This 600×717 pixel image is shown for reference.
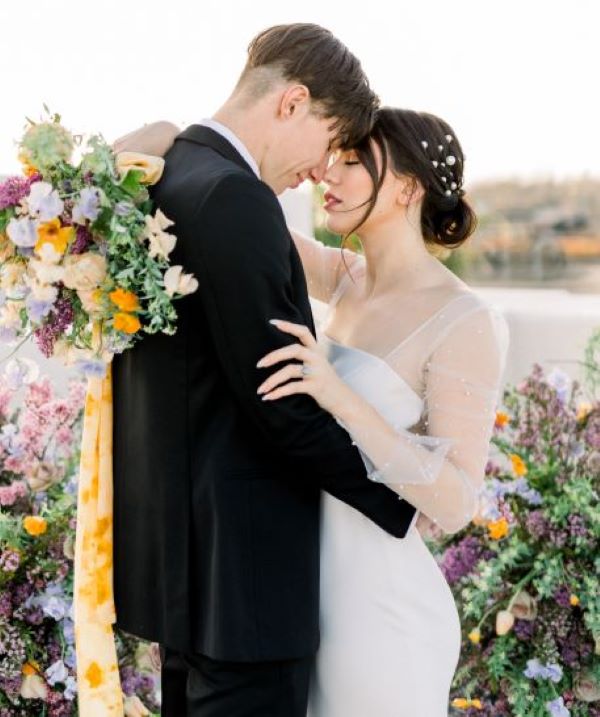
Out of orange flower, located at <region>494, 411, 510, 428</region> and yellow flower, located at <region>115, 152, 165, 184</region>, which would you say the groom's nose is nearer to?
yellow flower, located at <region>115, 152, 165, 184</region>

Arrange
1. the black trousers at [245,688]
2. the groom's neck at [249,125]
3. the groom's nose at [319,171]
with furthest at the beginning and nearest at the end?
1. the groom's nose at [319,171]
2. the groom's neck at [249,125]
3. the black trousers at [245,688]

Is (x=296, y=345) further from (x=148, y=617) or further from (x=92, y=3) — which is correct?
(x=92, y=3)

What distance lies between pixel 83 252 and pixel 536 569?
179 cm

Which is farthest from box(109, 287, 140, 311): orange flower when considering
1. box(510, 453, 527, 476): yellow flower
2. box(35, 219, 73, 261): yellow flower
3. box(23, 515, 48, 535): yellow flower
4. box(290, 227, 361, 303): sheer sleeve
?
box(510, 453, 527, 476): yellow flower

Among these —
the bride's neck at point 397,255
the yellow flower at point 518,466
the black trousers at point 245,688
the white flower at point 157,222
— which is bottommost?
the yellow flower at point 518,466

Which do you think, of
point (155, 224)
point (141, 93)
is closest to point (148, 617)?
point (155, 224)

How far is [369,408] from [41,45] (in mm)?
6119

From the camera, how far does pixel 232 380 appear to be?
1890mm

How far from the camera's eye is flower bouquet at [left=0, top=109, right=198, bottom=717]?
175 centimetres

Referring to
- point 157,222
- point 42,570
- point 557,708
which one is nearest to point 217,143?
point 157,222

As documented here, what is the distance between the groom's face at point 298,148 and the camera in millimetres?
2135

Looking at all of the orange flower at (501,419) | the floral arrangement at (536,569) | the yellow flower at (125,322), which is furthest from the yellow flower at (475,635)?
the yellow flower at (125,322)

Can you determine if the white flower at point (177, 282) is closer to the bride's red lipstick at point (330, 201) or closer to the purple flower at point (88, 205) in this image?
the purple flower at point (88, 205)

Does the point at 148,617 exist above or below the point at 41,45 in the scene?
below
